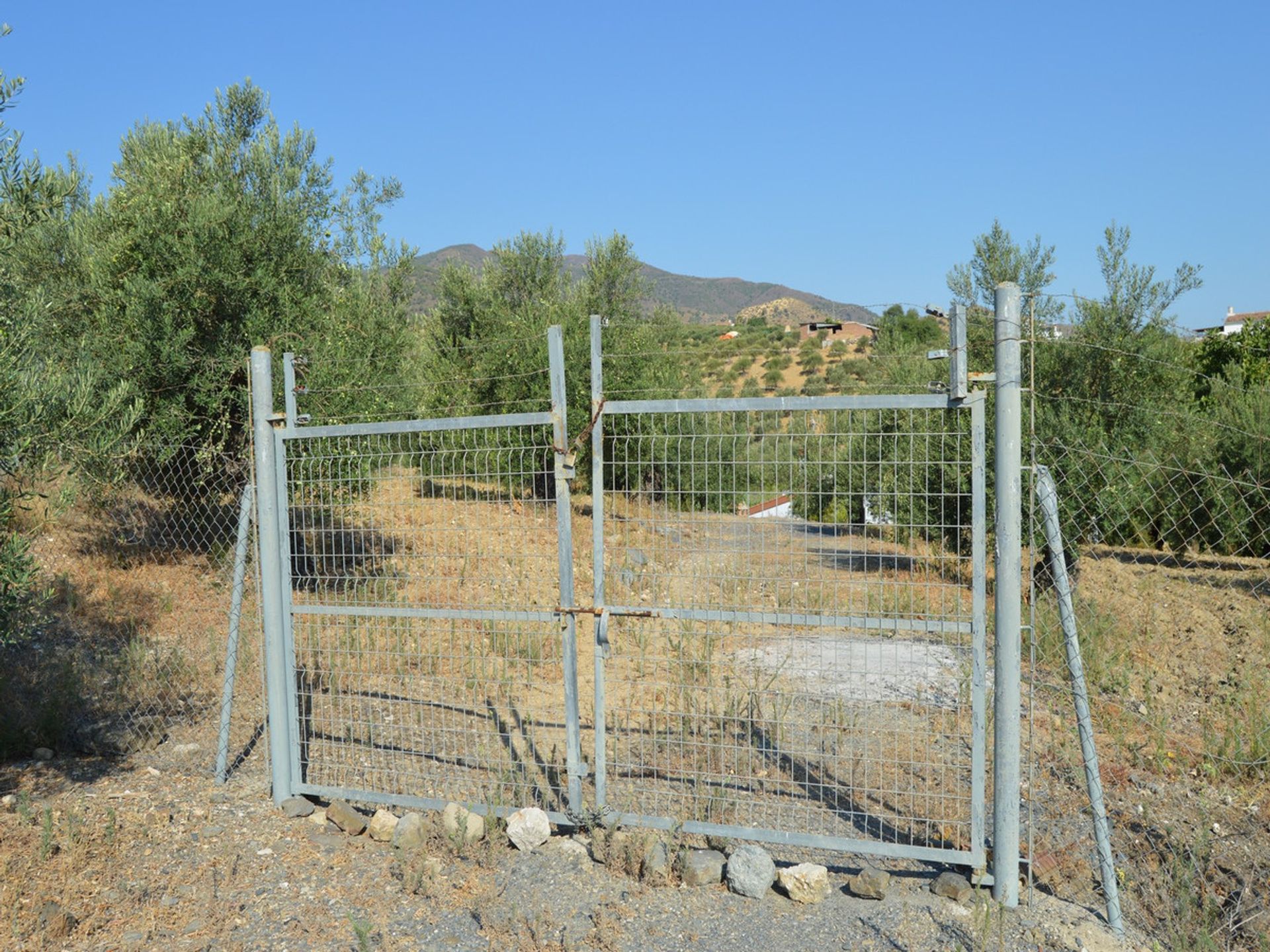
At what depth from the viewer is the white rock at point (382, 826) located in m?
5.09

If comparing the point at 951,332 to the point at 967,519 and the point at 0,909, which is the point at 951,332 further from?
the point at 967,519

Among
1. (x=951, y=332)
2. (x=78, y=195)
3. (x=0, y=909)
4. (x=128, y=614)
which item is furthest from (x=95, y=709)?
(x=78, y=195)

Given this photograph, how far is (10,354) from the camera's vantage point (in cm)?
473

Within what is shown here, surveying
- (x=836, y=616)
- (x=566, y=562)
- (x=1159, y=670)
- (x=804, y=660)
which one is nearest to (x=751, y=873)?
(x=836, y=616)

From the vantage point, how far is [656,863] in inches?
178

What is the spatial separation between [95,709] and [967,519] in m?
8.73

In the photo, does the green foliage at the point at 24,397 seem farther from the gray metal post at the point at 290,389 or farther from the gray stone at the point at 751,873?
the gray stone at the point at 751,873

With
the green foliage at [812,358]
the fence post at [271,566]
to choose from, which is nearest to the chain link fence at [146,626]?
the fence post at [271,566]

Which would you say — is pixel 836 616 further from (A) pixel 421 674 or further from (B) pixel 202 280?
(B) pixel 202 280

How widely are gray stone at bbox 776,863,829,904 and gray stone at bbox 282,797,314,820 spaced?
2805 millimetres

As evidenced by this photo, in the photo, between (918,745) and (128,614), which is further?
(128,614)

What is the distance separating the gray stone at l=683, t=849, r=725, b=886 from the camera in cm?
446

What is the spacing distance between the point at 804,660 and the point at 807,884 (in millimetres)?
2463

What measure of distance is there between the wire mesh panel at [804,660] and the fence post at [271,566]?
192 cm
